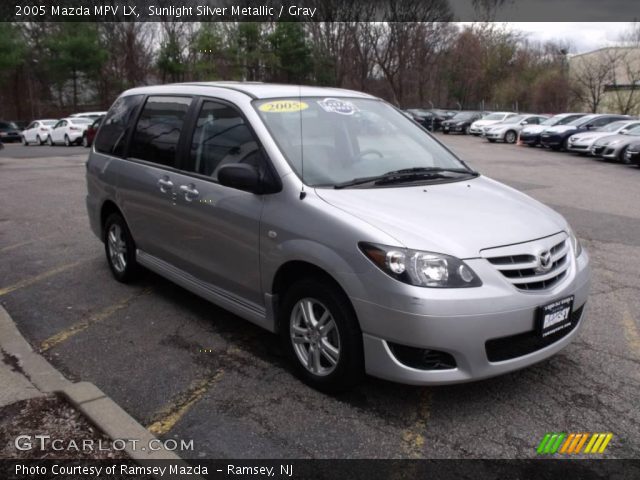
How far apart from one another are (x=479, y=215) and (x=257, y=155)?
1.46 m

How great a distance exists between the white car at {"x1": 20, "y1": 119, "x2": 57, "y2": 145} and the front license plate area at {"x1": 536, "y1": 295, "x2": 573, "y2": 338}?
1316 inches

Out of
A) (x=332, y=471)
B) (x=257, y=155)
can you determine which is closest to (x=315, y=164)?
(x=257, y=155)

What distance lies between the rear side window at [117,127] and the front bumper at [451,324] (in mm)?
3346

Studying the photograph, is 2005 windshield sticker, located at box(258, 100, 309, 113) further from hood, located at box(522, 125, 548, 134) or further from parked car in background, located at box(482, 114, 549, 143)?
parked car in background, located at box(482, 114, 549, 143)

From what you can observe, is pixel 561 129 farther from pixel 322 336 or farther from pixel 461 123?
pixel 322 336

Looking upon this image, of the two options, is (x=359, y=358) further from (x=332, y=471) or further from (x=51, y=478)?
(x=51, y=478)

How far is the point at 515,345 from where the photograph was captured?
3225mm

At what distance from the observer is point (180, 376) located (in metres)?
3.83

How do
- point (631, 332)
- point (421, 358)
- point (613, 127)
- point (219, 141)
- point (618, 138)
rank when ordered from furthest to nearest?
point (613, 127), point (618, 138), point (631, 332), point (219, 141), point (421, 358)

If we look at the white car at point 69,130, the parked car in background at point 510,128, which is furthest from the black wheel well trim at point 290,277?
the parked car in background at point 510,128

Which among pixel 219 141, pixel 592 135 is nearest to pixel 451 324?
pixel 219 141

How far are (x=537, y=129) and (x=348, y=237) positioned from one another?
83.8ft

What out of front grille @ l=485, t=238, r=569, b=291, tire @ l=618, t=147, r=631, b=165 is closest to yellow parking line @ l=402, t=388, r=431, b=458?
front grille @ l=485, t=238, r=569, b=291

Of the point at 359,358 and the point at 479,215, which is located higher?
the point at 479,215
